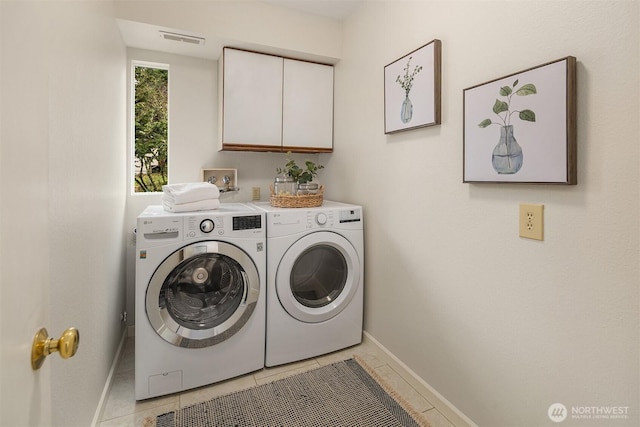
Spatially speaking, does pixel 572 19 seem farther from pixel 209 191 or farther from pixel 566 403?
pixel 209 191

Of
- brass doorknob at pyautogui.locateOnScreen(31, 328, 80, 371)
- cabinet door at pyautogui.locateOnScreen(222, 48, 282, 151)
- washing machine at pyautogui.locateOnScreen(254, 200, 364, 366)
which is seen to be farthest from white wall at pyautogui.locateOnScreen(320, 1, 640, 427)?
brass doorknob at pyautogui.locateOnScreen(31, 328, 80, 371)

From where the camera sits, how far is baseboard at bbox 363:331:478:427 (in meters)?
1.59

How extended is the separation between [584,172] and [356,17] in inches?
74.6

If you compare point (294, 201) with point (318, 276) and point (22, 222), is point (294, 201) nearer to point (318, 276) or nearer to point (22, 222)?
point (318, 276)

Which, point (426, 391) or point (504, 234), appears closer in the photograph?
point (504, 234)

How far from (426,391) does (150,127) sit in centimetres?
261

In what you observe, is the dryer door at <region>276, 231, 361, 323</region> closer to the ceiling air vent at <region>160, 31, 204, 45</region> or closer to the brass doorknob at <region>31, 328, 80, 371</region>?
the brass doorknob at <region>31, 328, 80, 371</region>

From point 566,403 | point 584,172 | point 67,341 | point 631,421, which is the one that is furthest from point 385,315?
point 67,341

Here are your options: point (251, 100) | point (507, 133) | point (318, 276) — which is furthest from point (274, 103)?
point (507, 133)

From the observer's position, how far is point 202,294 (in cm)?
190

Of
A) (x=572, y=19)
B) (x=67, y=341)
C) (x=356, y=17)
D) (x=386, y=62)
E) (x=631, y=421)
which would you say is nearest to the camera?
(x=67, y=341)

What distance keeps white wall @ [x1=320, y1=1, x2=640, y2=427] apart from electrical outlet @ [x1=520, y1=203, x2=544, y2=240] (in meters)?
0.03

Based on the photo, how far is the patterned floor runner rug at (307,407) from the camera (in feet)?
5.21

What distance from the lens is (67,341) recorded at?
577mm
